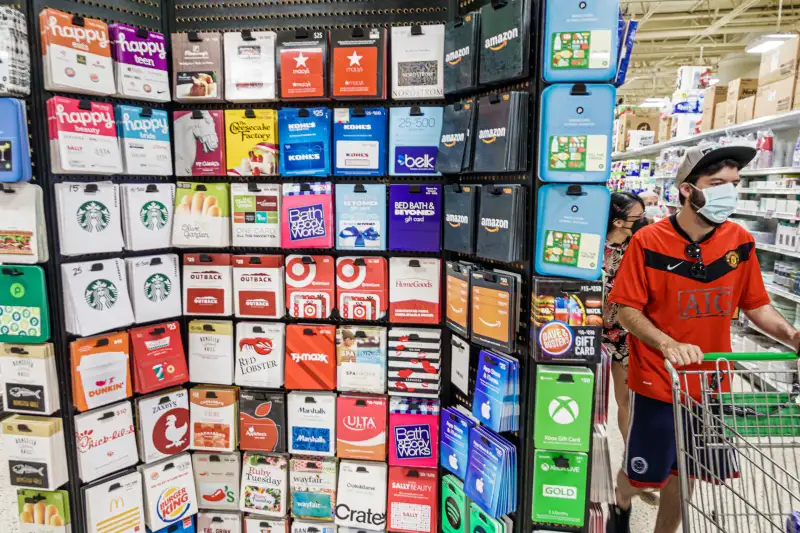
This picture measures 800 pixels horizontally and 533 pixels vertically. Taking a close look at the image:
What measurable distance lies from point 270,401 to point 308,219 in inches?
38.5

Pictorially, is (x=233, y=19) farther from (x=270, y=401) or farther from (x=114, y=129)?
(x=270, y=401)

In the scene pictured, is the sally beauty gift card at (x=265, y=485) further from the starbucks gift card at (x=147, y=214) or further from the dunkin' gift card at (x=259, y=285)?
the starbucks gift card at (x=147, y=214)

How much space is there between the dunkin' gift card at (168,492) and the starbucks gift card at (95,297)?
786 mm

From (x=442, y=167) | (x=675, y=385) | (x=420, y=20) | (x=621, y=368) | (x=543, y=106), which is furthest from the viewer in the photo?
(x=621, y=368)

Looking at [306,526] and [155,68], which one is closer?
[155,68]


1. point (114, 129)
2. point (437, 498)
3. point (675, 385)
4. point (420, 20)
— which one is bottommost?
point (437, 498)

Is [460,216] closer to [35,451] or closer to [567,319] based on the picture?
[567,319]

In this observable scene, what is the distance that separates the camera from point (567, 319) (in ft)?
6.60

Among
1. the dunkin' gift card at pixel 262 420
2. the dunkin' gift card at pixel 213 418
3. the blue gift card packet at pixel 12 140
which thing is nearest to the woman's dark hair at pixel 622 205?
the dunkin' gift card at pixel 262 420

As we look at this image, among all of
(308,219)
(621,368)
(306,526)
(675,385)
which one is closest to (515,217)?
(675,385)

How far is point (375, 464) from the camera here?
2686 millimetres

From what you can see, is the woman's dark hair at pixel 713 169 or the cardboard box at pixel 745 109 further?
the cardboard box at pixel 745 109

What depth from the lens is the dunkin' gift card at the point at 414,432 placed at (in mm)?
2598

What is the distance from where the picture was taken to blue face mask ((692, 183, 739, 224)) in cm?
210
